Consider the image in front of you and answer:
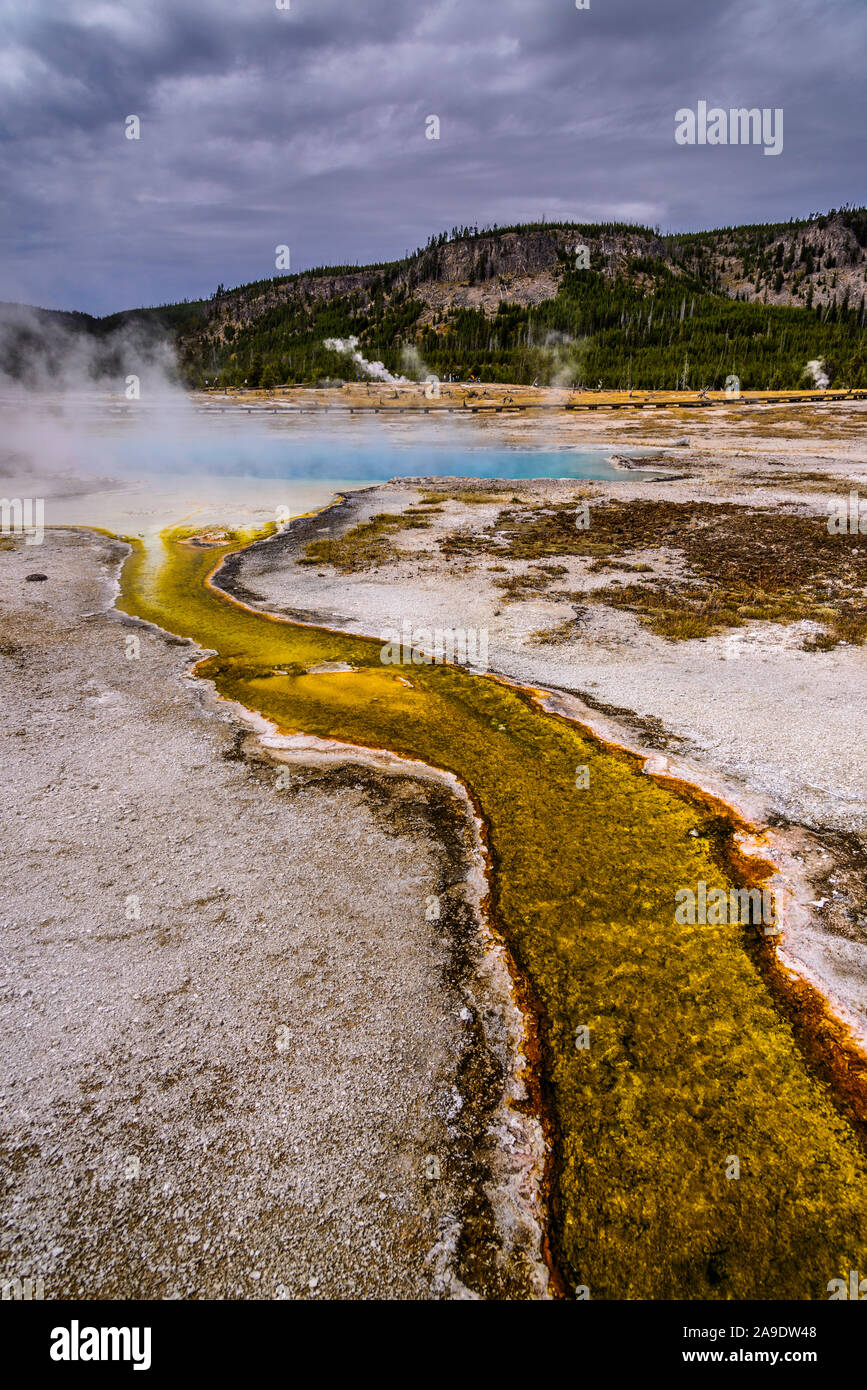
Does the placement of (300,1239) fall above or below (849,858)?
below

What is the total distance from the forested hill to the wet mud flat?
80287 mm

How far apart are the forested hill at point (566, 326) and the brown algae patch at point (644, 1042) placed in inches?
3094

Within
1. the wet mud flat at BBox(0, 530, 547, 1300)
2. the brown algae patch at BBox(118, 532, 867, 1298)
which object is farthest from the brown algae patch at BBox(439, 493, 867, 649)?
the wet mud flat at BBox(0, 530, 547, 1300)

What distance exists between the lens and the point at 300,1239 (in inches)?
143

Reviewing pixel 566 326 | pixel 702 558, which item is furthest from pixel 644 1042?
pixel 566 326

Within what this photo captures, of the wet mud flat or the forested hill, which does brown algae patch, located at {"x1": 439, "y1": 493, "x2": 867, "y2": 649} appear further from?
the forested hill

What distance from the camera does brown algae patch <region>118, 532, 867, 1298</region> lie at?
3.67 m

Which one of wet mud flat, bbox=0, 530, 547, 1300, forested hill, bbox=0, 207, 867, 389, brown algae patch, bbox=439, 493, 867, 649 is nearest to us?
wet mud flat, bbox=0, 530, 547, 1300

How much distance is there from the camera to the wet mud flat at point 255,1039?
3623 millimetres

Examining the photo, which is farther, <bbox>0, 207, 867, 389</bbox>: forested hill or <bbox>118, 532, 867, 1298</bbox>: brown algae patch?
<bbox>0, 207, 867, 389</bbox>: forested hill

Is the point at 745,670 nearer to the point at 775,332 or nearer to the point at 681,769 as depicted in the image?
the point at 681,769

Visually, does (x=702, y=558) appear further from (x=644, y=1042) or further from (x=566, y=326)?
(x=566, y=326)
